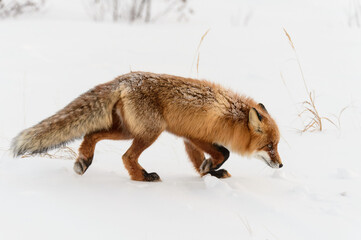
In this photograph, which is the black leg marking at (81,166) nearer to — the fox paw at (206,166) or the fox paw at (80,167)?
the fox paw at (80,167)

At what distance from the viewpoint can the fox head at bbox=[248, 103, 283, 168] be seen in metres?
3.62

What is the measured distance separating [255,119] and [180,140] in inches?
71.9

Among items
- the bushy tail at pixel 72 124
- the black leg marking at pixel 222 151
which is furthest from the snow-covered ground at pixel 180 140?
the bushy tail at pixel 72 124

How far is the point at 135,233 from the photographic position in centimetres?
254

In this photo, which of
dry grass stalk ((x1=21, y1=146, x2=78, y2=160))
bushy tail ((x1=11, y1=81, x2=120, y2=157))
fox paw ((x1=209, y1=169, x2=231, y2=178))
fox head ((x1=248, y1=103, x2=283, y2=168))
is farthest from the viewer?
dry grass stalk ((x1=21, y1=146, x2=78, y2=160))

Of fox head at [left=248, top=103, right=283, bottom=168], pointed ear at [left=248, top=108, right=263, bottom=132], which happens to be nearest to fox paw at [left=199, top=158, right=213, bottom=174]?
fox head at [left=248, top=103, right=283, bottom=168]

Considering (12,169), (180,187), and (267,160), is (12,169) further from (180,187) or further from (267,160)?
(267,160)

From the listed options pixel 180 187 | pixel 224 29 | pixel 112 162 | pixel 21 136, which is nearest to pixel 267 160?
pixel 180 187

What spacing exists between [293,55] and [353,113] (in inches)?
101

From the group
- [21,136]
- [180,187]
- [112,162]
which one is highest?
[21,136]

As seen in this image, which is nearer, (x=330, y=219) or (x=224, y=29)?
(x=330, y=219)

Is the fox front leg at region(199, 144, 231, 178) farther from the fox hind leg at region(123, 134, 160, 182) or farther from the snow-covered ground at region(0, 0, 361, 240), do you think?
the fox hind leg at region(123, 134, 160, 182)

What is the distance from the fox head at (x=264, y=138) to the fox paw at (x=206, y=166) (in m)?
0.40

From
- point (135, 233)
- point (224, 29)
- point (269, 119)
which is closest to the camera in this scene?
point (135, 233)
